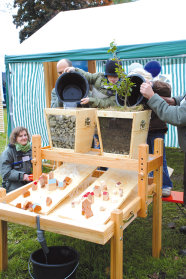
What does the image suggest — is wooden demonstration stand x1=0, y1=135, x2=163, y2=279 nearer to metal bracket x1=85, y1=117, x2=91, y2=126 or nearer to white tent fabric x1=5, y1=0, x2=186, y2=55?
metal bracket x1=85, y1=117, x2=91, y2=126

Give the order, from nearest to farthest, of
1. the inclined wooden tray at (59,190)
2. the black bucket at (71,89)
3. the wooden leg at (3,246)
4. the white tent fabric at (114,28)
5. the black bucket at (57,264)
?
the black bucket at (57,264) → the inclined wooden tray at (59,190) → the wooden leg at (3,246) → the black bucket at (71,89) → the white tent fabric at (114,28)

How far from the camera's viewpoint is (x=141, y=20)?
4.50 m

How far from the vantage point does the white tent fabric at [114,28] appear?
155 inches

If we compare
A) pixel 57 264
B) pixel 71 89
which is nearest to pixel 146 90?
pixel 71 89

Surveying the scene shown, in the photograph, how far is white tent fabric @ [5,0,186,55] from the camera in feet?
12.9

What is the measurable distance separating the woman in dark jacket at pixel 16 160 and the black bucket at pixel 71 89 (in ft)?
4.53

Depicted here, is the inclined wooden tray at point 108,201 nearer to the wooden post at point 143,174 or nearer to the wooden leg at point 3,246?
the wooden post at point 143,174

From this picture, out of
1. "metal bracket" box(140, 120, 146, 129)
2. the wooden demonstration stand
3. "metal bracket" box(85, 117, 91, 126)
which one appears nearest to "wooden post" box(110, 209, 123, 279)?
the wooden demonstration stand

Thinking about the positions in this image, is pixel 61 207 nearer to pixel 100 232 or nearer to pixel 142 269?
pixel 100 232

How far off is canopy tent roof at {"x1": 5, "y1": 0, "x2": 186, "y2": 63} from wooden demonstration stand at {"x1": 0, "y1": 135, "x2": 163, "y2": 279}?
1.82 m

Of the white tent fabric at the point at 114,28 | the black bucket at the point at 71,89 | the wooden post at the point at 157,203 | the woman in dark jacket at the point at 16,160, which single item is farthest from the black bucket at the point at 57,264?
the white tent fabric at the point at 114,28

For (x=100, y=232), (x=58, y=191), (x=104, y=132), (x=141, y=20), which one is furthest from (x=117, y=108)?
(x=141, y=20)

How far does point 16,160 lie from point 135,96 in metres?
1.89

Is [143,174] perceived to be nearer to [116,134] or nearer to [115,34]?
[116,134]
